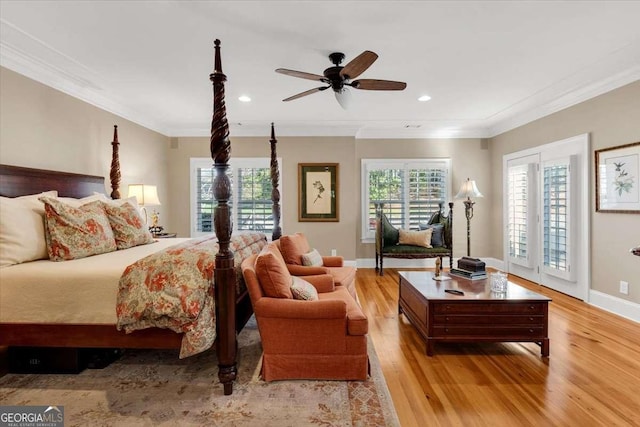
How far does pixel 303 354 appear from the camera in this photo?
2.23 metres

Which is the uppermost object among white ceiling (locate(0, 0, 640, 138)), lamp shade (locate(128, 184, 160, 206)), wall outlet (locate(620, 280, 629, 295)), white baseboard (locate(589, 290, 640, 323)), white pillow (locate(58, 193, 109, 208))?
white ceiling (locate(0, 0, 640, 138))

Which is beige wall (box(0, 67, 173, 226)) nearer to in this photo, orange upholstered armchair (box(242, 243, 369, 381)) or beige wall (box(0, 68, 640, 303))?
beige wall (box(0, 68, 640, 303))

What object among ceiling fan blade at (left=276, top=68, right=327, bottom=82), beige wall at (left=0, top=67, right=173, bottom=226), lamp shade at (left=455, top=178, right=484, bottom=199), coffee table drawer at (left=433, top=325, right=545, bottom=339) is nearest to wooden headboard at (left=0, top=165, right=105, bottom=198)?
beige wall at (left=0, top=67, right=173, bottom=226)

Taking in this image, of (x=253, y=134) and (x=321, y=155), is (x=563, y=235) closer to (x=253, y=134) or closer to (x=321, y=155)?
(x=321, y=155)

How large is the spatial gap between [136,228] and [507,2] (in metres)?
3.74

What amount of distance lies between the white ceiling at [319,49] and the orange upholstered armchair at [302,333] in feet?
6.35

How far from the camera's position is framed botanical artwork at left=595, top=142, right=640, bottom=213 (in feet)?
10.9

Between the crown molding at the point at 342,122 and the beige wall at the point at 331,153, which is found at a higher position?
the crown molding at the point at 342,122

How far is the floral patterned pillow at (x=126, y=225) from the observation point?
9.96 ft

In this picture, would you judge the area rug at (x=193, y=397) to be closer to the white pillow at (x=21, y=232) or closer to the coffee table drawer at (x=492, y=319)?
the coffee table drawer at (x=492, y=319)

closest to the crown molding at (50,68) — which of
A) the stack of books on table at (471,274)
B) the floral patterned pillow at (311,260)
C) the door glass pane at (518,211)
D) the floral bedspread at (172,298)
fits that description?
the floral bedspread at (172,298)

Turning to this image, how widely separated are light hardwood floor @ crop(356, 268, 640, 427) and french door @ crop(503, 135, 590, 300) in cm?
97

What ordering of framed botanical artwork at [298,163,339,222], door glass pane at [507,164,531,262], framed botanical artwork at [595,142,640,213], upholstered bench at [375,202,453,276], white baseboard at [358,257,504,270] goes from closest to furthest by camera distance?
framed botanical artwork at [595,142,640,213], door glass pane at [507,164,531,262], upholstered bench at [375,202,453,276], framed botanical artwork at [298,163,339,222], white baseboard at [358,257,504,270]

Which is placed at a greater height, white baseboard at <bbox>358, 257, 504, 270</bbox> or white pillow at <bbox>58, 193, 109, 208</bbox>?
white pillow at <bbox>58, 193, 109, 208</bbox>
